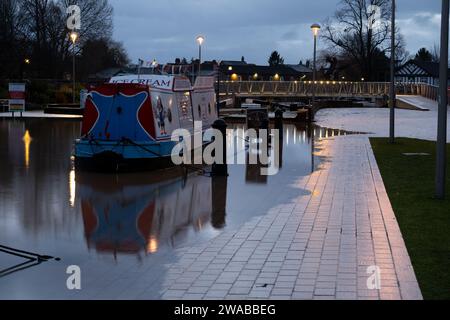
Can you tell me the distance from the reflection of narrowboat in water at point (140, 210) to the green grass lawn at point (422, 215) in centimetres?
333

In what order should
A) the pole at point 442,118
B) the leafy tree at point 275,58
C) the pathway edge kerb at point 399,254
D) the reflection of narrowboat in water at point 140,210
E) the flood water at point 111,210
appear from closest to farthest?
the pathway edge kerb at point 399,254
the flood water at point 111,210
the reflection of narrowboat in water at point 140,210
the pole at point 442,118
the leafy tree at point 275,58

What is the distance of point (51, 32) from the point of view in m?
78.9

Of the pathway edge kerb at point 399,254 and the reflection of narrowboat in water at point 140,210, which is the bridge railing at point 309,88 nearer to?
the reflection of narrowboat in water at point 140,210

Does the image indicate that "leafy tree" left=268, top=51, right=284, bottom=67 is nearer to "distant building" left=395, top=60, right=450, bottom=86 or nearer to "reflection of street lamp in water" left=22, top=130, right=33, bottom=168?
"distant building" left=395, top=60, right=450, bottom=86

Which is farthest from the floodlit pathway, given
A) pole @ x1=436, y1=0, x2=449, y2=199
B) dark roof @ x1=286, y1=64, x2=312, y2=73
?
dark roof @ x1=286, y1=64, x2=312, y2=73

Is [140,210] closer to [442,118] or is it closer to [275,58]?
[442,118]

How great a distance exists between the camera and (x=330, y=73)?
96500mm

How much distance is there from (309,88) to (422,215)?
66.4m

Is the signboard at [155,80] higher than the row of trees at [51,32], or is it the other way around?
the row of trees at [51,32]

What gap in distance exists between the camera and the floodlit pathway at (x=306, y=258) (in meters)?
7.45

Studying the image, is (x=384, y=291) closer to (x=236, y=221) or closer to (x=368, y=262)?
(x=368, y=262)

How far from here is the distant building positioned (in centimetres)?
10503

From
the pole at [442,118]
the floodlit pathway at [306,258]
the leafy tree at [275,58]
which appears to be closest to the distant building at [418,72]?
the leafy tree at [275,58]

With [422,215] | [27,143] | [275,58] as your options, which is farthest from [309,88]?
[275,58]
